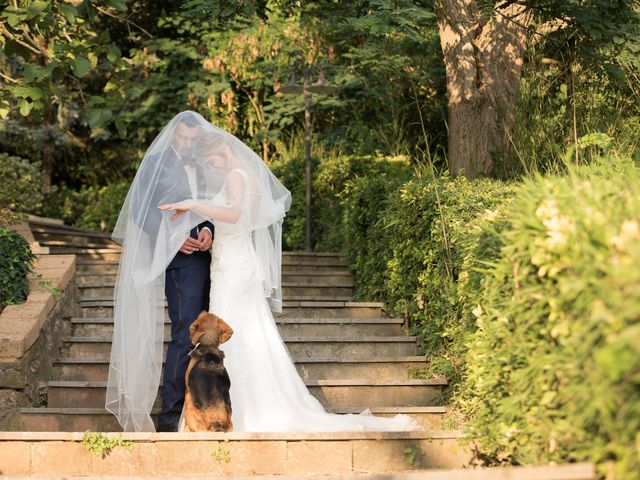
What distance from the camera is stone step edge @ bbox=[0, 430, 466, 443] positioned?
510 centimetres

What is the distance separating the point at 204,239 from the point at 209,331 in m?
0.89

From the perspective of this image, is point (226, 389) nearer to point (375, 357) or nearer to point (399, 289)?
point (375, 357)

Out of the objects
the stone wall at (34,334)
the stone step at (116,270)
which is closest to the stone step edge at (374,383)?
the stone wall at (34,334)

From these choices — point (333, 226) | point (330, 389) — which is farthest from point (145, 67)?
point (330, 389)

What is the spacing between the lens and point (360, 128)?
15289mm

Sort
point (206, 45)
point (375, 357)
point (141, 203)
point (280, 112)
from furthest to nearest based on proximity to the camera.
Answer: point (206, 45), point (280, 112), point (375, 357), point (141, 203)

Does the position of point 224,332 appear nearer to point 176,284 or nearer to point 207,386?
point 207,386

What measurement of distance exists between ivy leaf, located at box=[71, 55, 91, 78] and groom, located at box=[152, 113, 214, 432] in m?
0.94

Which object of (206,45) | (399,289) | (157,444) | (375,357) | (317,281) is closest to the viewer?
(157,444)

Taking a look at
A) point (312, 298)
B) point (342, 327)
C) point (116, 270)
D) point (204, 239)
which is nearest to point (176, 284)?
point (204, 239)

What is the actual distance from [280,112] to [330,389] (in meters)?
11.1

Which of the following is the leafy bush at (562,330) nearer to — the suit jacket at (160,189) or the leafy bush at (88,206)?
the suit jacket at (160,189)

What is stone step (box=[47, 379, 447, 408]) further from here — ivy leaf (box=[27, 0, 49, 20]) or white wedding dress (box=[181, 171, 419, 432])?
ivy leaf (box=[27, 0, 49, 20])

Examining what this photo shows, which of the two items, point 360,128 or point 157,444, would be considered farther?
point 360,128
